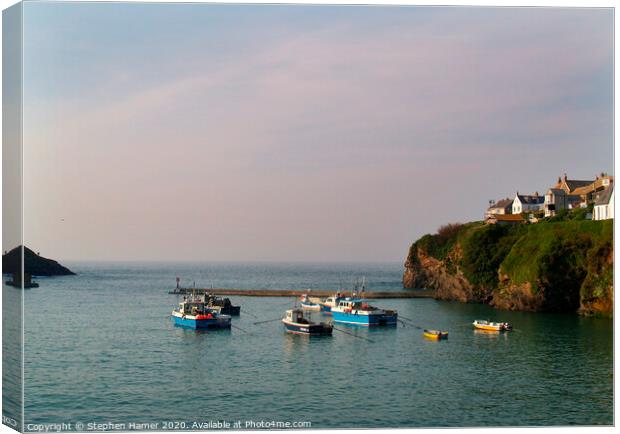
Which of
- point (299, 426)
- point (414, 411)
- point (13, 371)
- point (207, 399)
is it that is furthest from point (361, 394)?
point (13, 371)

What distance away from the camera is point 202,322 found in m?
43.1

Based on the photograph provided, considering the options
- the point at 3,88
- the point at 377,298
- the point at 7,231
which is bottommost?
the point at 377,298

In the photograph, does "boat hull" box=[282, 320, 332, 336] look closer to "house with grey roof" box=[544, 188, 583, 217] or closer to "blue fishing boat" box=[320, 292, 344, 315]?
"blue fishing boat" box=[320, 292, 344, 315]

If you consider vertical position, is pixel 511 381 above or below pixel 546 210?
below

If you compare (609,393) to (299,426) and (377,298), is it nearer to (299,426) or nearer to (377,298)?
(299,426)

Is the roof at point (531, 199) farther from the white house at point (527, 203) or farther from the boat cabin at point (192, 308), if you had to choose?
the boat cabin at point (192, 308)

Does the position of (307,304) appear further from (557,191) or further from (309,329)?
(557,191)

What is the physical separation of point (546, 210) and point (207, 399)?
1993 inches

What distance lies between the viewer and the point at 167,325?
4409 centimetres

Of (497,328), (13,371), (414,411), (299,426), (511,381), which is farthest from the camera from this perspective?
(497,328)

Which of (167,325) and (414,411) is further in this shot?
(167,325)

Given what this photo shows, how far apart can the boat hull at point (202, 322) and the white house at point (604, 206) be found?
78.7ft

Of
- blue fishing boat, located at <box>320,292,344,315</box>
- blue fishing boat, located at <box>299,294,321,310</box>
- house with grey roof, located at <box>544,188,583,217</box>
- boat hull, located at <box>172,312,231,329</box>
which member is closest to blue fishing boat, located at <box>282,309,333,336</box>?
boat hull, located at <box>172,312,231,329</box>

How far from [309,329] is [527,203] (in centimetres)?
4182
